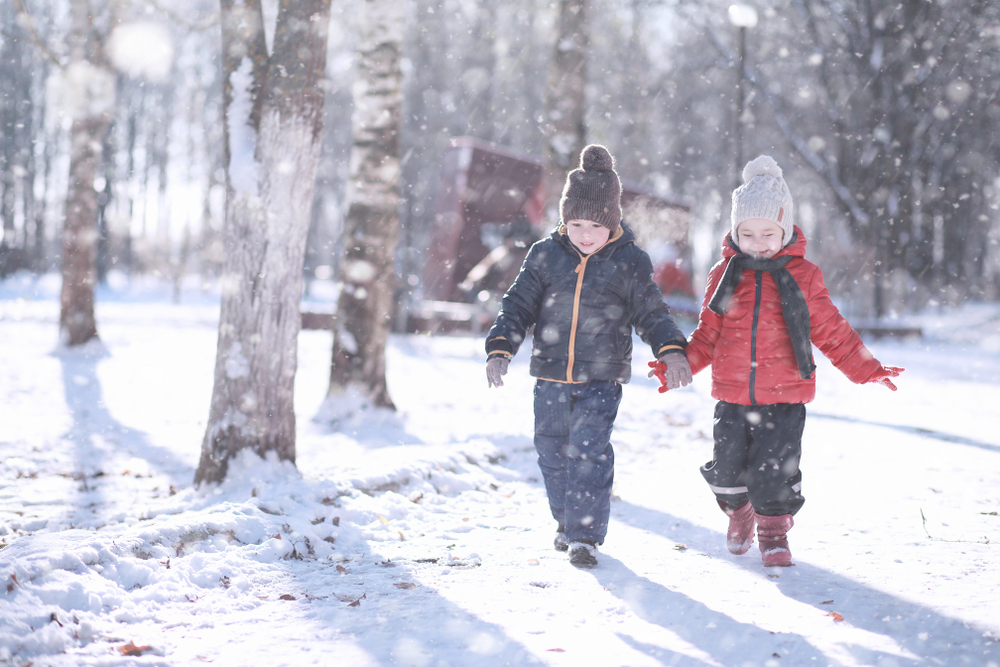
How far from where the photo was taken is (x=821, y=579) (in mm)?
3191

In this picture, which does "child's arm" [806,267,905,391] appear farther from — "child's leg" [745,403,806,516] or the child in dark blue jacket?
the child in dark blue jacket

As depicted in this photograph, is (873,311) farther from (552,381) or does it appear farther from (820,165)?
(552,381)

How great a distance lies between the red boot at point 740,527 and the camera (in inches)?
138

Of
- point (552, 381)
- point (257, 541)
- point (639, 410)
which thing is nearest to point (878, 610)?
point (552, 381)

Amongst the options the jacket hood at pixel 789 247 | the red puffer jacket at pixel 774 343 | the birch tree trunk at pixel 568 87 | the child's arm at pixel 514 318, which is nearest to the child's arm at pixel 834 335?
the red puffer jacket at pixel 774 343

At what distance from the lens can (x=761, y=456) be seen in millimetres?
3328

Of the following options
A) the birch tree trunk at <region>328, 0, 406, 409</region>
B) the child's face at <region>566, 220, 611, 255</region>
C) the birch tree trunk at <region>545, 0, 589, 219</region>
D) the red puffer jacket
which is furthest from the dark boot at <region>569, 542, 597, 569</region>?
the birch tree trunk at <region>545, 0, 589, 219</region>

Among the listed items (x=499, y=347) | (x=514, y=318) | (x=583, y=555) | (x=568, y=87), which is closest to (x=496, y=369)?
(x=499, y=347)

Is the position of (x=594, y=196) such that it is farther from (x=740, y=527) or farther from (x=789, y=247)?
(x=740, y=527)

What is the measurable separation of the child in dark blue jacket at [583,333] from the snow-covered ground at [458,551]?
38 centimetres

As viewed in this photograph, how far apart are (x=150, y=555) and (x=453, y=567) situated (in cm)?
127

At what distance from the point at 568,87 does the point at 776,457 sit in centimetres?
660

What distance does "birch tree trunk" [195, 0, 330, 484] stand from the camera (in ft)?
15.1

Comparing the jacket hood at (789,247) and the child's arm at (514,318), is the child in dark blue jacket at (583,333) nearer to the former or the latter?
the child's arm at (514,318)
